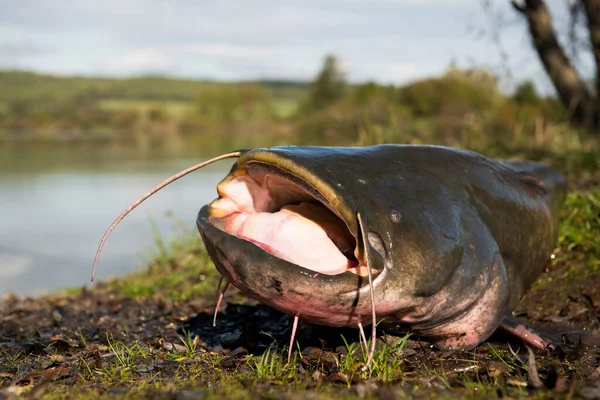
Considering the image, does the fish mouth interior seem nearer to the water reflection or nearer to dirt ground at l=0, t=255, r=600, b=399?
dirt ground at l=0, t=255, r=600, b=399

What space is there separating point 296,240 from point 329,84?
42890 millimetres

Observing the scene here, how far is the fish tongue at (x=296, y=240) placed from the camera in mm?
2611

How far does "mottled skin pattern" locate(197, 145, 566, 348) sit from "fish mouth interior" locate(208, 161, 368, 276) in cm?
3

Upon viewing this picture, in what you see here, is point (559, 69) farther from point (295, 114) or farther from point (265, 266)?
point (295, 114)

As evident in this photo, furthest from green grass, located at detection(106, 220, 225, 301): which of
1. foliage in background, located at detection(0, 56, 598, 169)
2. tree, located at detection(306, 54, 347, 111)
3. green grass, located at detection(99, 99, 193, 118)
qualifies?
green grass, located at detection(99, 99, 193, 118)

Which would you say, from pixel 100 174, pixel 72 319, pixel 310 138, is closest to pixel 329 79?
pixel 100 174

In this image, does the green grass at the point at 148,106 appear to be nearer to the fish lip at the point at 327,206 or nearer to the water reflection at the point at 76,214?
the water reflection at the point at 76,214

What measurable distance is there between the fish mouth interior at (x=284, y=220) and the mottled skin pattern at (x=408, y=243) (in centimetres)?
3

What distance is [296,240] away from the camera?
2.67m

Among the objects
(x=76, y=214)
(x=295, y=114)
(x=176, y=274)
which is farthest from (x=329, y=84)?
(x=176, y=274)

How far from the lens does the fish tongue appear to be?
2.61 metres

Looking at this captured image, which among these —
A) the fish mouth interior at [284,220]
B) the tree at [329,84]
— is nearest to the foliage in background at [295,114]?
the tree at [329,84]

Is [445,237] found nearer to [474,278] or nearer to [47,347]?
[474,278]

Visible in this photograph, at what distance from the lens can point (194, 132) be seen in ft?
211
